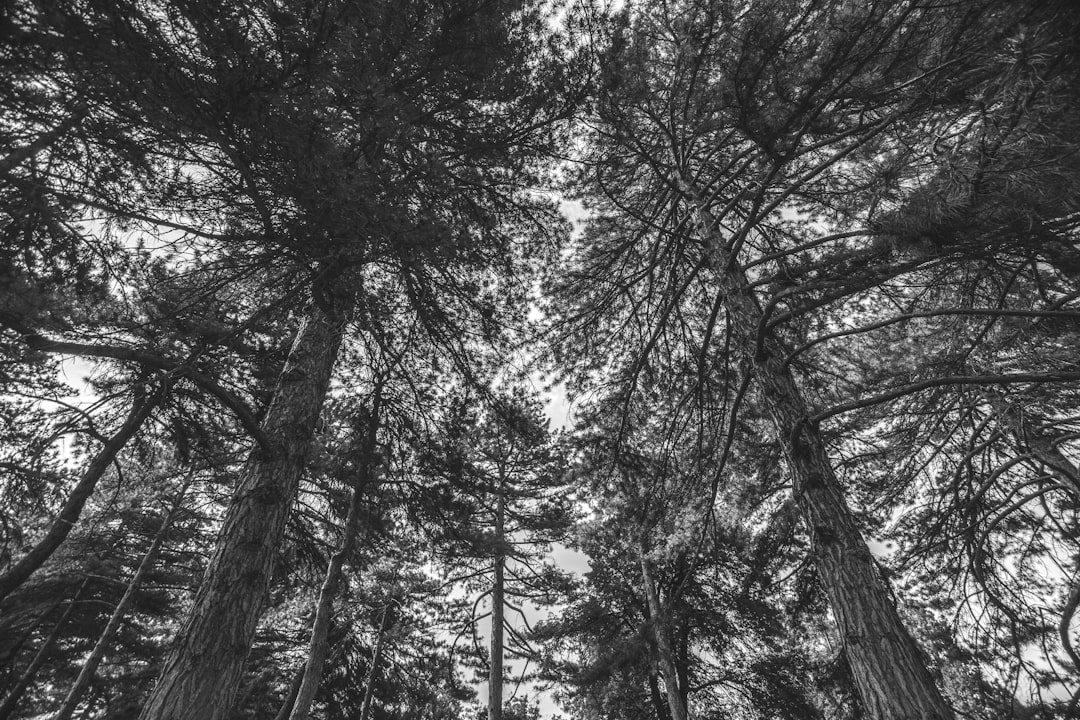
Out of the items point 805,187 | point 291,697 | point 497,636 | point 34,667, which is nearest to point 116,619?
point 291,697

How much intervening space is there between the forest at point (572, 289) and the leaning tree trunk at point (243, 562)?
24 millimetres

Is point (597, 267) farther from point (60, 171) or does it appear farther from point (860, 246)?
point (60, 171)

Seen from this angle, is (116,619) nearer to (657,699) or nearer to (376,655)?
(376,655)

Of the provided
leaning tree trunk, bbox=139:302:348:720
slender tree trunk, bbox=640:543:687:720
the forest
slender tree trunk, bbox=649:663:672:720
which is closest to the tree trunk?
the forest

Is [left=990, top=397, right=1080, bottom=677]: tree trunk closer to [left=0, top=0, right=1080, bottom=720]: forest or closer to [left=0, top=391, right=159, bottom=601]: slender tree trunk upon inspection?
[left=0, top=0, right=1080, bottom=720]: forest

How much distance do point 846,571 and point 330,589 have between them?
674 centimetres

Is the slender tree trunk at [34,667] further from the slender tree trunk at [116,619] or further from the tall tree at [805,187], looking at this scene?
the tall tree at [805,187]

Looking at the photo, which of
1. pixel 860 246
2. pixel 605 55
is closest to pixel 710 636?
pixel 860 246

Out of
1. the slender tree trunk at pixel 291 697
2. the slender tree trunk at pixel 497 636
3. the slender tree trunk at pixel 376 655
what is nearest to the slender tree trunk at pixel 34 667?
the slender tree trunk at pixel 291 697

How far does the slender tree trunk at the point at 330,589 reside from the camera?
18.5ft

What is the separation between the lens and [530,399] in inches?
212

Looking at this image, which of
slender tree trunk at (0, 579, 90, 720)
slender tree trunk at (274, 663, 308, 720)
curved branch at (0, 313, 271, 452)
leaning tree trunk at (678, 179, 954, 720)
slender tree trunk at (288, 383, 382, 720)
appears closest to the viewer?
curved branch at (0, 313, 271, 452)

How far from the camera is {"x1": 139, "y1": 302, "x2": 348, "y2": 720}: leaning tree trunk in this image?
8.60 ft

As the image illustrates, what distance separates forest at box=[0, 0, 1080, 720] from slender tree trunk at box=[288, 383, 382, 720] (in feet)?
0.20
